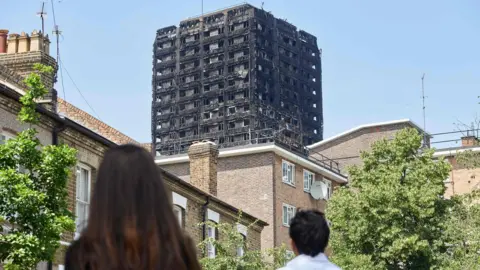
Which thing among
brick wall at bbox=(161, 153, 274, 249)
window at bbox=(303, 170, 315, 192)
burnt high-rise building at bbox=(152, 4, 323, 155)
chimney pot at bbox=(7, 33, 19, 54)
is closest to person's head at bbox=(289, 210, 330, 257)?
chimney pot at bbox=(7, 33, 19, 54)

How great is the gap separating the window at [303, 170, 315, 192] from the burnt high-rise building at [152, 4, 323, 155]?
6942 cm

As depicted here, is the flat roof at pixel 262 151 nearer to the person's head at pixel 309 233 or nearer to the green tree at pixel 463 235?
the green tree at pixel 463 235

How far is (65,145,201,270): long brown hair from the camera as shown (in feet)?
11.1

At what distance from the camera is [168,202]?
350cm

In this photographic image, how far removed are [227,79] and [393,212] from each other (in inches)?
3531

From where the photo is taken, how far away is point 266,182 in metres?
55.0

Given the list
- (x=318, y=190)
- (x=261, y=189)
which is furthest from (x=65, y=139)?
(x=318, y=190)

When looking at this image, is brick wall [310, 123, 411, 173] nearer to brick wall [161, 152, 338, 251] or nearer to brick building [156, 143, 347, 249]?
brick building [156, 143, 347, 249]

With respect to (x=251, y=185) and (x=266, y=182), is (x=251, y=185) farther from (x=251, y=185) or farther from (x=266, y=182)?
(x=266, y=182)

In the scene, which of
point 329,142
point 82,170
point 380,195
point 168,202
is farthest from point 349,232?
point 168,202

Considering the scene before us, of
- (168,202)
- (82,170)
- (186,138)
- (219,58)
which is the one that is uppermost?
(219,58)

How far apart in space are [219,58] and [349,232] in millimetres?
90336

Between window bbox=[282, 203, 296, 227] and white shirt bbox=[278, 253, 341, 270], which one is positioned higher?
window bbox=[282, 203, 296, 227]

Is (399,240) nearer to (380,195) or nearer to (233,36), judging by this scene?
(380,195)
